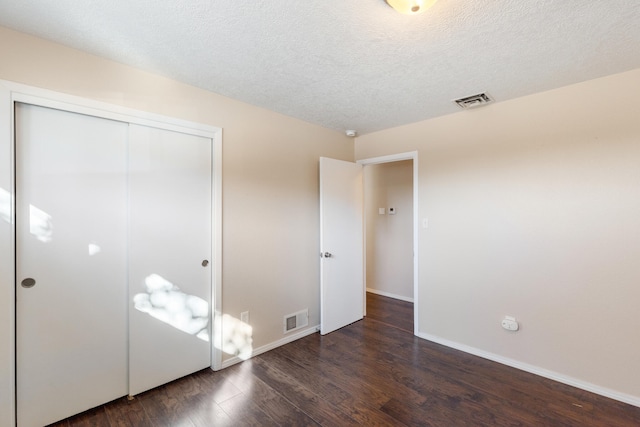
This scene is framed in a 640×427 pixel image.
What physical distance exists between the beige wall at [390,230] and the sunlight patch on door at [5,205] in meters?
4.26

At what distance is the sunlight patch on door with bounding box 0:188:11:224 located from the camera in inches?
63.5

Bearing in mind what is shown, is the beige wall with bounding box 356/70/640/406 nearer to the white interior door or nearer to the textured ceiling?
the textured ceiling

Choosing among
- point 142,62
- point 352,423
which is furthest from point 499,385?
point 142,62

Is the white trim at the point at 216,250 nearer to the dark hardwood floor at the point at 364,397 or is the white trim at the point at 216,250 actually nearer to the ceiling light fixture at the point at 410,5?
the dark hardwood floor at the point at 364,397

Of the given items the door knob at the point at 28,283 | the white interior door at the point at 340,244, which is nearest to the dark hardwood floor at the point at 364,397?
the white interior door at the point at 340,244

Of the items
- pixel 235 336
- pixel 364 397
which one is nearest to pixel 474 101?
pixel 364 397

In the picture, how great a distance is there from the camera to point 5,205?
162 centimetres

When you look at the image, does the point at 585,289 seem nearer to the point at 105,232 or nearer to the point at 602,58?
the point at 602,58

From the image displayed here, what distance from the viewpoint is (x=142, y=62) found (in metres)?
Answer: 1.99

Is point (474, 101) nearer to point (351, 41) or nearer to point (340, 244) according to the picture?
point (351, 41)

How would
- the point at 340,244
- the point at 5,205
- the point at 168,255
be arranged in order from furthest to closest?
1. the point at 340,244
2. the point at 168,255
3. the point at 5,205

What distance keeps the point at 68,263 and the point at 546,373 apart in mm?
3734

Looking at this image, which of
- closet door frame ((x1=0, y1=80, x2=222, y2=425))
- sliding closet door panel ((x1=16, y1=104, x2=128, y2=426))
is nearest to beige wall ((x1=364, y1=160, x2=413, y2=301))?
sliding closet door panel ((x1=16, y1=104, x2=128, y2=426))

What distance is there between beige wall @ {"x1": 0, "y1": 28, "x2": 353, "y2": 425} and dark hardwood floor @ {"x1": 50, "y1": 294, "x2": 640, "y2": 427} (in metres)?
0.52
